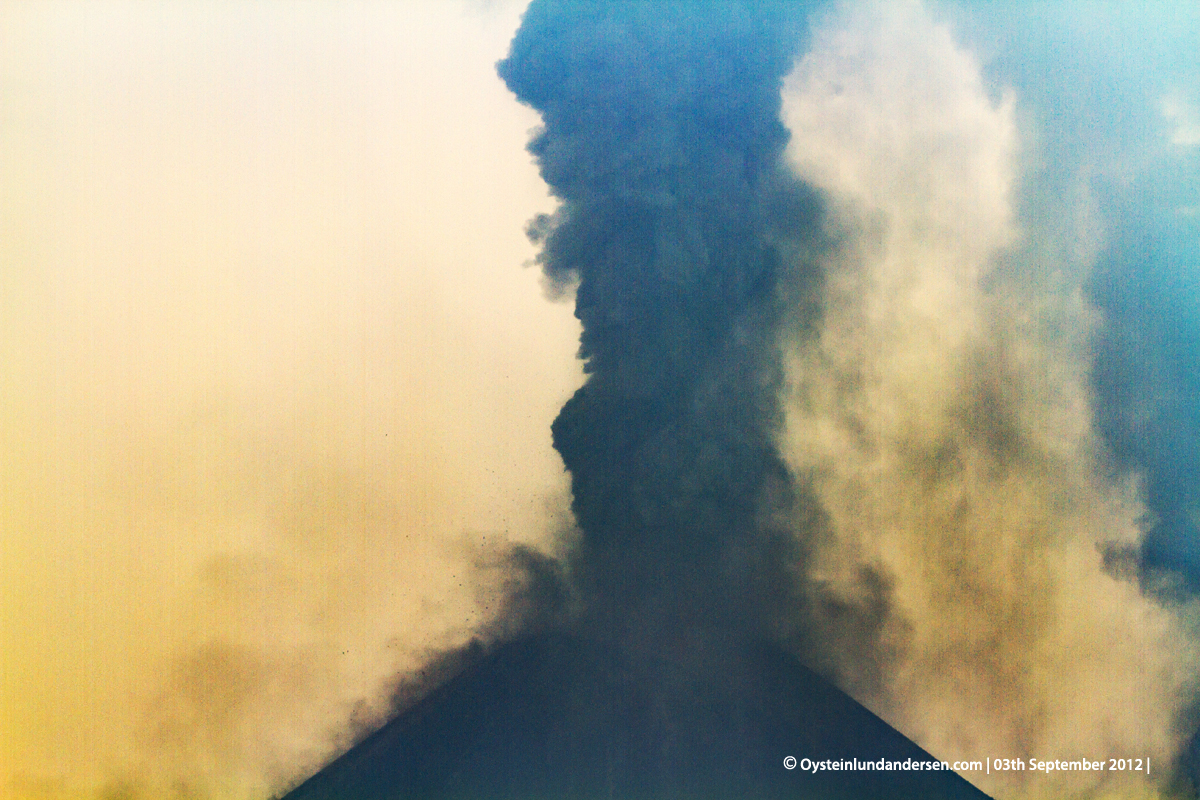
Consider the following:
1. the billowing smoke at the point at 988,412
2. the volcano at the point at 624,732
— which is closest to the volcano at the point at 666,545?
the volcano at the point at 624,732

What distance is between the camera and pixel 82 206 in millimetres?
2367

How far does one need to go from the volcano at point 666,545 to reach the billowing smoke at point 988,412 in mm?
131

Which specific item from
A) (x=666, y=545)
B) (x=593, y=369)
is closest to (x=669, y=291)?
(x=593, y=369)

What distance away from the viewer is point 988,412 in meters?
2.38

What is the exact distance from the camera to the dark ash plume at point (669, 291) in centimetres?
235

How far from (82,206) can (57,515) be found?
106cm

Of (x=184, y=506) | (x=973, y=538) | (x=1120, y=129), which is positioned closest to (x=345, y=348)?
(x=184, y=506)

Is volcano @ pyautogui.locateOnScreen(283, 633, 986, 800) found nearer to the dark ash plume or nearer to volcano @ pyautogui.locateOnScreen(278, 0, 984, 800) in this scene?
volcano @ pyautogui.locateOnScreen(278, 0, 984, 800)

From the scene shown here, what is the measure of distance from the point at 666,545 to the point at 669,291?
87cm

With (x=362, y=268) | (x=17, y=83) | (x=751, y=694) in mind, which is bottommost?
(x=751, y=694)

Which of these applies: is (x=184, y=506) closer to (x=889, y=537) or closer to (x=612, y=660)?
(x=612, y=660)

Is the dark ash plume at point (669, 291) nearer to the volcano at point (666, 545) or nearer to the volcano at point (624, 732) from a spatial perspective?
the volcano at point (666, 545)

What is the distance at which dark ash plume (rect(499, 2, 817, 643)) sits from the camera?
7.70 feet

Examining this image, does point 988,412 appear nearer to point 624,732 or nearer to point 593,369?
point 593,369
